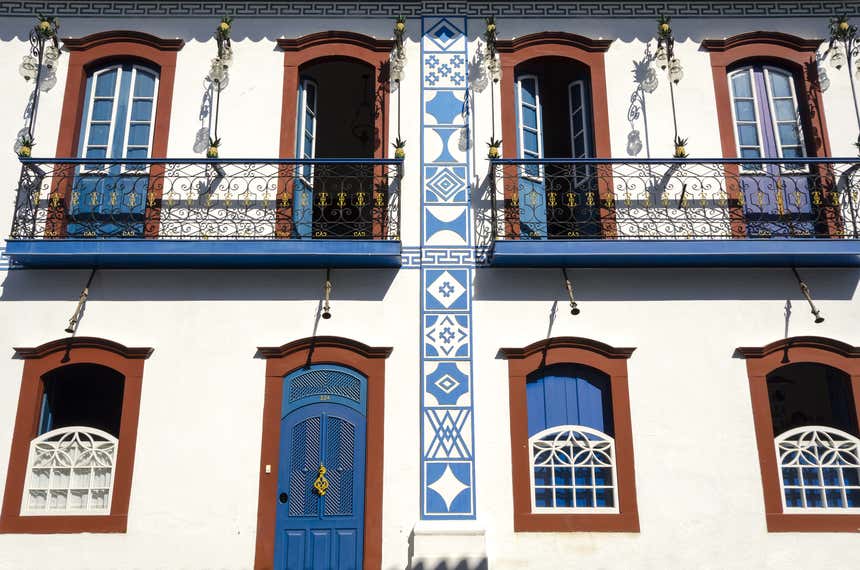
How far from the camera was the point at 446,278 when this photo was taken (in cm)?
930

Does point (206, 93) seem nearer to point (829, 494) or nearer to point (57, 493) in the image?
point (57, 493)

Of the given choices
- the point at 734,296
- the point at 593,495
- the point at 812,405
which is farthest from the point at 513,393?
the point at 812,405

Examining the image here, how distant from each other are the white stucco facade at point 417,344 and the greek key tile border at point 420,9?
470 mm

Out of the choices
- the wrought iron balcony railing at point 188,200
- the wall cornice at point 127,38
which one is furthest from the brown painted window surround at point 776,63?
the wall cornice at point 127,38

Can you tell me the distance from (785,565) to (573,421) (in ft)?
8.57

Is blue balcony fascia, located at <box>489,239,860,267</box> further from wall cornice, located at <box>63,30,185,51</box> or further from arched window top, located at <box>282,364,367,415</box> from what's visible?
wall cornice, located at <box>63,30,185,51</box>

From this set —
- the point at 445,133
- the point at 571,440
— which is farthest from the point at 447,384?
the point at 445,133

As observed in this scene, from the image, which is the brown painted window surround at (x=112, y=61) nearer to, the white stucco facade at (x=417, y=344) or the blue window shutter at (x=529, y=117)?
the white stucco facade at (x=417, y=344)

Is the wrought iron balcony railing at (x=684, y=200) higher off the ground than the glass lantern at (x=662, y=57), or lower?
lower

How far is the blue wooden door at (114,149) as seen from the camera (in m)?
9.57

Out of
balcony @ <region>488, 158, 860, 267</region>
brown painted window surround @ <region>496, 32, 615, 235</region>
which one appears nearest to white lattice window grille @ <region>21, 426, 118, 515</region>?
balcony @ <region>488, 158, 860, 267</region>

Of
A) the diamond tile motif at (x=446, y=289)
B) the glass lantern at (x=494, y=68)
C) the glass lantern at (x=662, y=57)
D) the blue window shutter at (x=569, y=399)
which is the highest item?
the glass lantern at (x=662, y=57)

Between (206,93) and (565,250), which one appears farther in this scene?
(206,93)

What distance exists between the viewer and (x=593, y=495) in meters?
8.64
